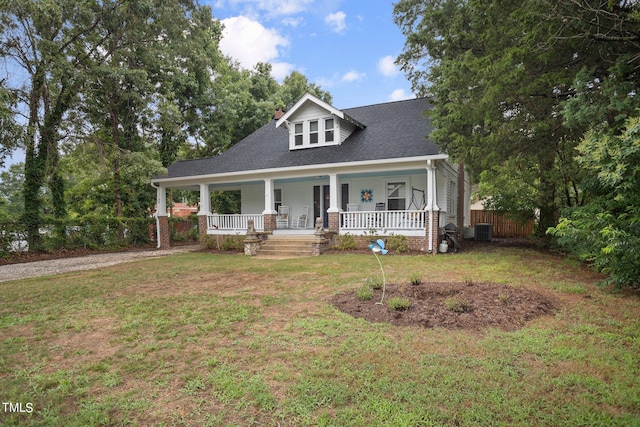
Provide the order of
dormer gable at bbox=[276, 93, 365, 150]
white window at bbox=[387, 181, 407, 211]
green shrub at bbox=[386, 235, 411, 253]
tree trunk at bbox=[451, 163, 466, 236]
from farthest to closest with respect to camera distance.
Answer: tree trunk at bbox=[451, 163, 466, 236]
dormer gable at bbox=[276, 93, 365, 150]
white window at bbox=[387, 181, 407, 211]
green shrub at bbox=[386, 235, 411, 253]

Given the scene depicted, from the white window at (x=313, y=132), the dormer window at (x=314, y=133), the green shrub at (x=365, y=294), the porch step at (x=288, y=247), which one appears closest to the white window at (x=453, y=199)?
the dormer window at (x=314, y=133)

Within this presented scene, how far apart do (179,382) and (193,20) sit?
61.9 feet

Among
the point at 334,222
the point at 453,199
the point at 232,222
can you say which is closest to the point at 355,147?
the point at 334,222

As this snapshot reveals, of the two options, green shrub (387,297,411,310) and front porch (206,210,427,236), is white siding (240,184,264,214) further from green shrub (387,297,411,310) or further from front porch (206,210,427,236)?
green shrub (387,297,411,310)

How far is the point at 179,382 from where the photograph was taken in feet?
9.34

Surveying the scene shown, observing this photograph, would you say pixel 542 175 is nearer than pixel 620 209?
No

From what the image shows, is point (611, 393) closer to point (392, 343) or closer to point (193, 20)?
point (392, 343)

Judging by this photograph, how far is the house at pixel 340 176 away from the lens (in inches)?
451

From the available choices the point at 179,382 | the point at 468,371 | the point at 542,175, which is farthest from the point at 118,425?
the point at 542,175

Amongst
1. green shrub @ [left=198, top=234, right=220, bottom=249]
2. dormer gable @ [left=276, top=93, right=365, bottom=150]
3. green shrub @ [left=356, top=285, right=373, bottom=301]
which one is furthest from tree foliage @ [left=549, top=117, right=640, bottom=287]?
green shrub @ [left=198, top=234, right=220, bottom=249]

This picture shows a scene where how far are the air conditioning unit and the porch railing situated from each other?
6.31 metres

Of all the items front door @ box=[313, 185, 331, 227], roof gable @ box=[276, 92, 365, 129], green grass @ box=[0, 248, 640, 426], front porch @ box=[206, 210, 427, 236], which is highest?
roof gable @ box=[276, 92, 365, 129]

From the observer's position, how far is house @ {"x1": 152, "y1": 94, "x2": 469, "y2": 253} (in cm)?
1145

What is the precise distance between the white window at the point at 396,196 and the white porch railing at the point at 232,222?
5391mm
